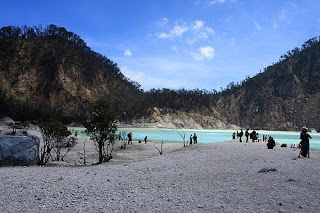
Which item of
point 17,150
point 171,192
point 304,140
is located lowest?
point 171,192

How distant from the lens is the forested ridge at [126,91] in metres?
97.9

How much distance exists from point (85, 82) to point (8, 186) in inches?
4247

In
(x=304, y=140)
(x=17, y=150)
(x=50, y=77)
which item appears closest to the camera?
(x=17, y=150)

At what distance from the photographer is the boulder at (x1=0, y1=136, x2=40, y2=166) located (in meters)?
16.2

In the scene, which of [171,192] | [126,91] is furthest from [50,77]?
[171,192]

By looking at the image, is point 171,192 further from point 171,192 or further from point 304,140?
point 304,140

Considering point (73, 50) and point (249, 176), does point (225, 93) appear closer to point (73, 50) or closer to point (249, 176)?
point (73, 50)

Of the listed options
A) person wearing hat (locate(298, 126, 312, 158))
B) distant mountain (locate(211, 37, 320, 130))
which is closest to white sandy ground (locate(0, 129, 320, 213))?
person wearing hat (locate(298, 126, 312, 158))

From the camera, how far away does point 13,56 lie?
101 m

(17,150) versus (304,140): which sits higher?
(304,140)

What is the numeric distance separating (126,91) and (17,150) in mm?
108340

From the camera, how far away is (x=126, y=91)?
4897 inches

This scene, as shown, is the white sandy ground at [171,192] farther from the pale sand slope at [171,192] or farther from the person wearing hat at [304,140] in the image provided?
the person wearing hat at [304,140]

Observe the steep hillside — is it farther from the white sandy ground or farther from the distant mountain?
the white sandy ground
